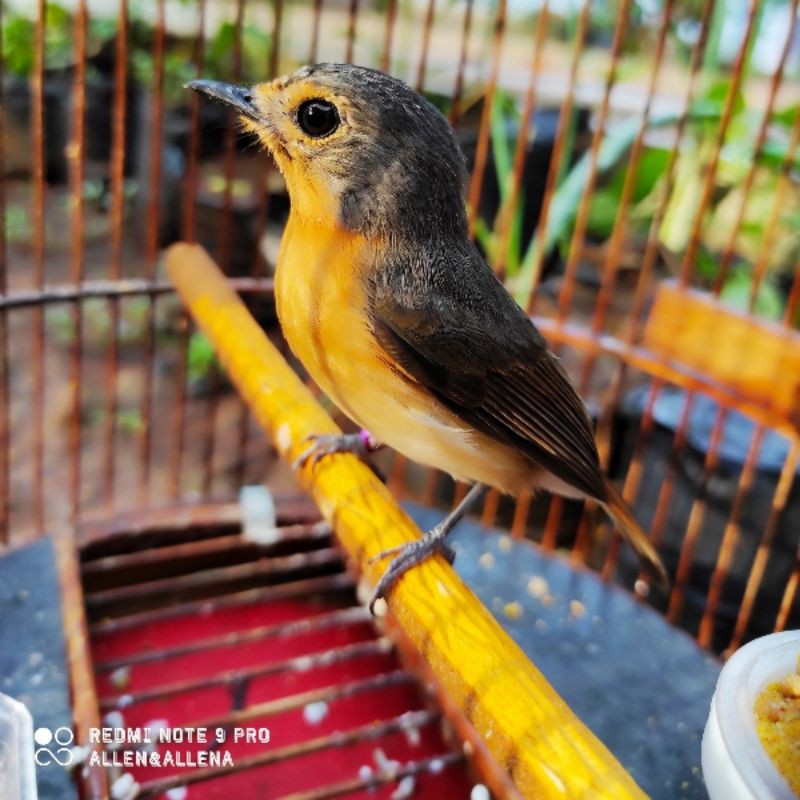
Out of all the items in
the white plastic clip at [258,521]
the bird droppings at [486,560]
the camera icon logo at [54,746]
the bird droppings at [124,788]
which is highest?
the bird droppings at [486,560]

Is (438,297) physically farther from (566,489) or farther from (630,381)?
(630,381)

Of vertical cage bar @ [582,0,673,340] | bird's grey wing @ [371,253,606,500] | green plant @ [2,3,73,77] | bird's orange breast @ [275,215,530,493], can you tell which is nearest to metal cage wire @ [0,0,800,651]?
vertical cage bar @ [582,0,673,340]

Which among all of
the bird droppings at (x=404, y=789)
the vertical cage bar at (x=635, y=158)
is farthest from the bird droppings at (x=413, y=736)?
the vertical cage bar at (x=635, y=158)

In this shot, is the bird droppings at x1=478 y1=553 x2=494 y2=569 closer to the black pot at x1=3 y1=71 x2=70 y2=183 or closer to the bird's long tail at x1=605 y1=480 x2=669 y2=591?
the bird's long tail at x1=605 y1=480 x2=669 y2=591

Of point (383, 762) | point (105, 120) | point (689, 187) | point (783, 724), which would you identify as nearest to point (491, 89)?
point (383, 762)

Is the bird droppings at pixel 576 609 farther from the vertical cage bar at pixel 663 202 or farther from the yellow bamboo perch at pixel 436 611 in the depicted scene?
the yellow bamboo perch at pixel 436 611

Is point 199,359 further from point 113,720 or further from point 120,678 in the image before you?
point 113,720
